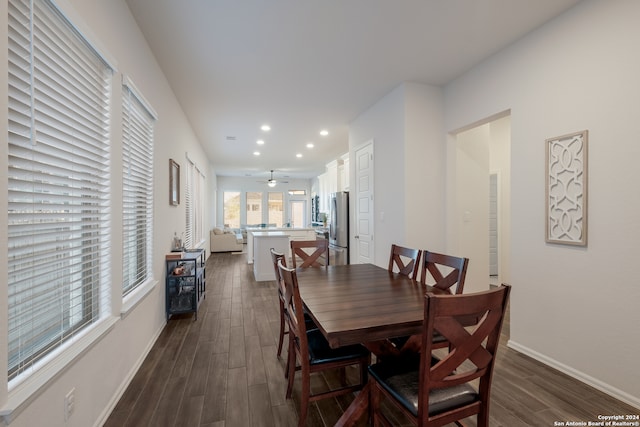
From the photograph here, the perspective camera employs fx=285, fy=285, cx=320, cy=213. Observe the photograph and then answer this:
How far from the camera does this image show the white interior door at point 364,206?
427 centimetres

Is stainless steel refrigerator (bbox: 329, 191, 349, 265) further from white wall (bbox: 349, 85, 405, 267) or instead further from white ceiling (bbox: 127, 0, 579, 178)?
white ceiling (bbox: 127, 0, 579, 178)

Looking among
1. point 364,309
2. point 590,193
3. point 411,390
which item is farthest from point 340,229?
point 411,390

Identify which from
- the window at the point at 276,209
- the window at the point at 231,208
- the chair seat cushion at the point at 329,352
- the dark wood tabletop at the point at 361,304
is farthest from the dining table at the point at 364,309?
the window at the point at 276,209

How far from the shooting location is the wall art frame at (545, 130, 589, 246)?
2139mm

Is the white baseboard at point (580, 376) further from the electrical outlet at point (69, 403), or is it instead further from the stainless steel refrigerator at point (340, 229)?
the electrical outlet at point (69, 403)

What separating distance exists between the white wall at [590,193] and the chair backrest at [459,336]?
1.47 meters

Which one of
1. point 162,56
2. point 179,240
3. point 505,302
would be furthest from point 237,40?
point 505,302

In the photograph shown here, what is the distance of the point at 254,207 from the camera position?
11930 millimetres

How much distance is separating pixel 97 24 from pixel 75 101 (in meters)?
0.57

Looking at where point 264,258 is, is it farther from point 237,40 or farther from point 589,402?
point 589,402

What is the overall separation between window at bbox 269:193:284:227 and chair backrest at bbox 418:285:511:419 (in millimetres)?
11174

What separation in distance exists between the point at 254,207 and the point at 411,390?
11.2 meters

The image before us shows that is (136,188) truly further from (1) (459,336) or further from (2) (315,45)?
(1) (459,336)

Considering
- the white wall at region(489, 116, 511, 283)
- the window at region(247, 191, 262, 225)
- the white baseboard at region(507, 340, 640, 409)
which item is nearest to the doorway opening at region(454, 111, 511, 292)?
the white baseboard at region(507, 340, 640, 409)
